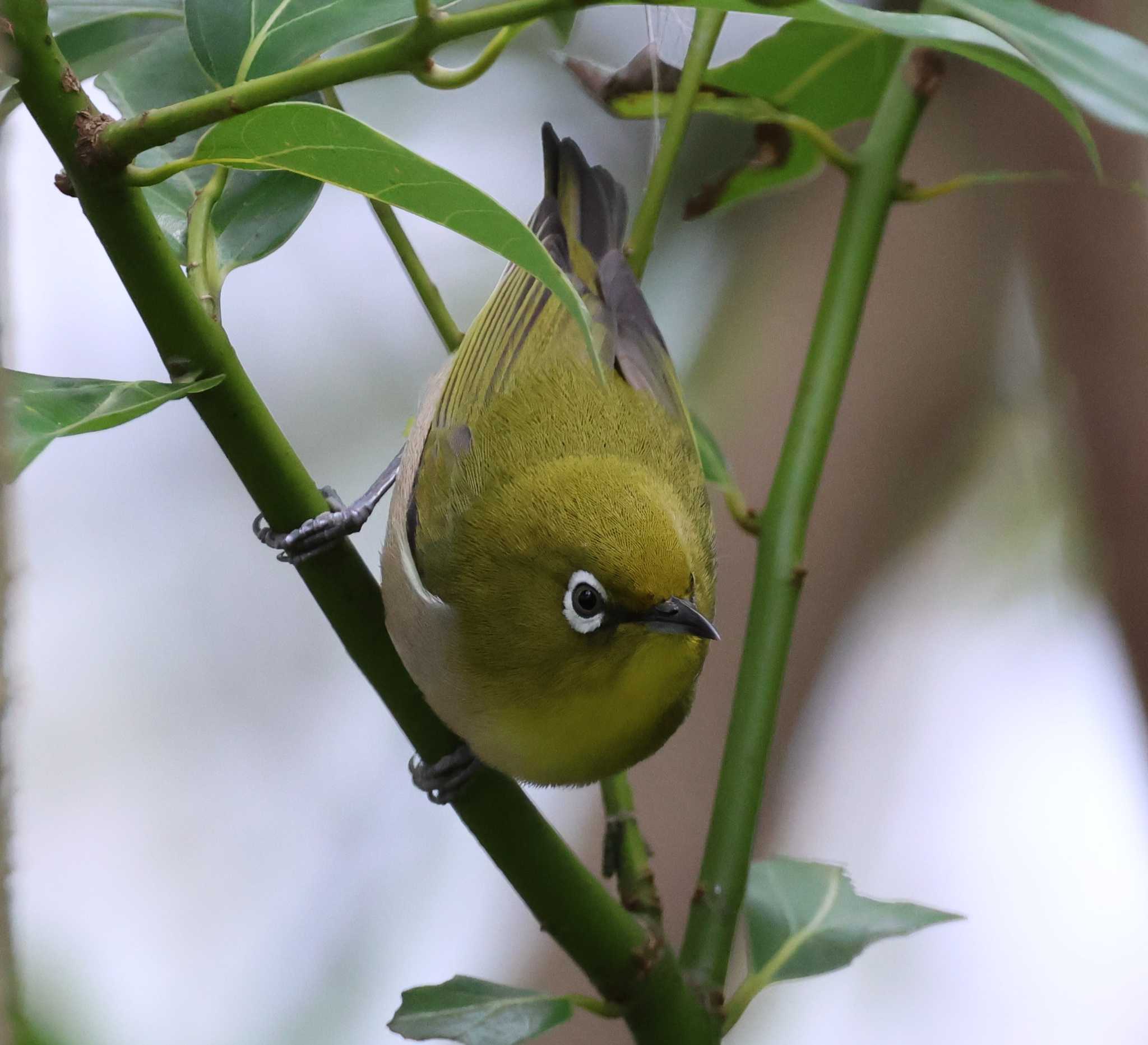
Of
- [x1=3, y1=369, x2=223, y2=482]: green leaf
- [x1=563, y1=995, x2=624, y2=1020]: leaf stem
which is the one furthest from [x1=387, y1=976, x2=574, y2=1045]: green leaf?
[x1=3, y1=369, x2=223, y2=482]: green leaf

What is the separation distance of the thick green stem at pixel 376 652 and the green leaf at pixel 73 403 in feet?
0.16

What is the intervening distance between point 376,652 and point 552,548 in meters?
0.45

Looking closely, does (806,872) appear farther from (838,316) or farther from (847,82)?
(847,82)

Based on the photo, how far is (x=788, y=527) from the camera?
1.47m

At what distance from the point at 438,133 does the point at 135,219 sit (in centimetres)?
281

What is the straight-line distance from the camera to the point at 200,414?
3.48 feet

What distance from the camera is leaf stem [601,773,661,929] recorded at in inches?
55.7

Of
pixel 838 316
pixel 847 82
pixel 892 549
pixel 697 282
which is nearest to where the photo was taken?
pixel 838 316

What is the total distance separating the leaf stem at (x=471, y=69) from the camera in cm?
106

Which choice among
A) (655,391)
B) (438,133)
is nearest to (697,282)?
(438,133)

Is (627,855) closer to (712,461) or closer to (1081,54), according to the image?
(712,461)

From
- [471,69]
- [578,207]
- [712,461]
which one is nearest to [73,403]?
[471,69]

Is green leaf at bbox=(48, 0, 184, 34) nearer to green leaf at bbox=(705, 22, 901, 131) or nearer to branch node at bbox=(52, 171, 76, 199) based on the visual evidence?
branch node at bbox=(52, 171, 76, 199)

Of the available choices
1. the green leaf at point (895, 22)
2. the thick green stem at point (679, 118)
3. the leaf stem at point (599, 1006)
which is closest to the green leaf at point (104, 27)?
the thick green stem at point (679, 118)
